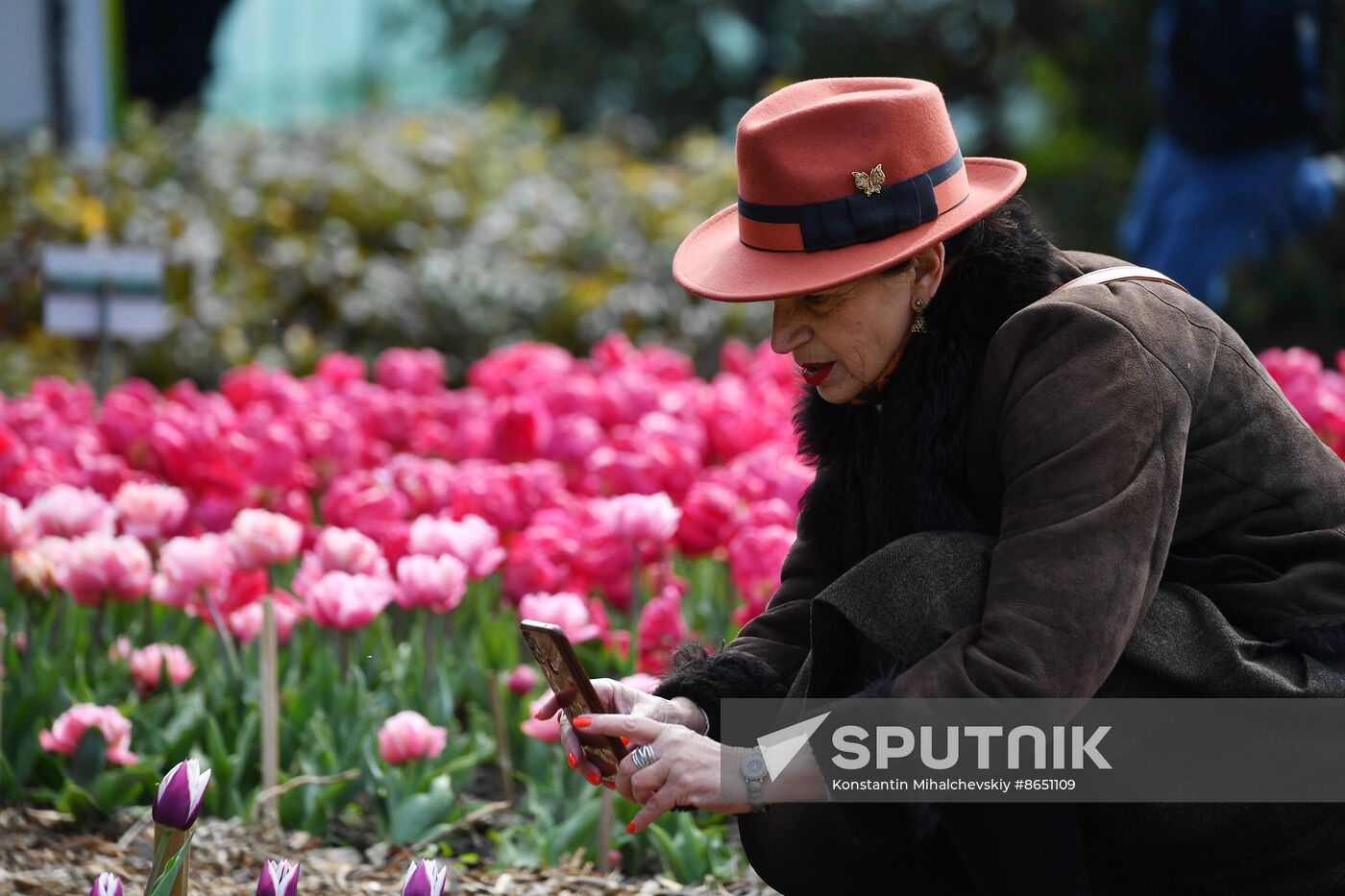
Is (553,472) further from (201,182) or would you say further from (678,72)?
(678,72)

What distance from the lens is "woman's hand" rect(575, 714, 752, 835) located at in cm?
172

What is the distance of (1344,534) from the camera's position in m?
1.85

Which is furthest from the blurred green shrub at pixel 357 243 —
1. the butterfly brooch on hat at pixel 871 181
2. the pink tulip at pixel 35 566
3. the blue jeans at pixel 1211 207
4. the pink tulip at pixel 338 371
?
the butterfly brooch on hat at pixel 871 181

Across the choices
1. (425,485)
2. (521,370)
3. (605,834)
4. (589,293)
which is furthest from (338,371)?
(589,293)

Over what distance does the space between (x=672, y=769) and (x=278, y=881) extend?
41 cm

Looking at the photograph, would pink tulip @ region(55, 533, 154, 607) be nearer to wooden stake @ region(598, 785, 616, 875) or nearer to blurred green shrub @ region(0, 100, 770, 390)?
wooden stake @ region(598, 785, 616, 875)

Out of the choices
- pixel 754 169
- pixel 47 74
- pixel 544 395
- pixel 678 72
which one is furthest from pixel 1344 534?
pixel 678 72

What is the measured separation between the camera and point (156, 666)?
109 inches

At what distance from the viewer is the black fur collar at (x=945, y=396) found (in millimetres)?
1835

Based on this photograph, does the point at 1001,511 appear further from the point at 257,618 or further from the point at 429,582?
the point at 257,618

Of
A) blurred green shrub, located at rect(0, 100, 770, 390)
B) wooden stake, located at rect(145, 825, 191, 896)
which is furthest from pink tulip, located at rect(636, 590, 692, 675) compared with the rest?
blurred green shrub, located at rect(0, 100, 770, 390)

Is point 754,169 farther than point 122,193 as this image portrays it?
No

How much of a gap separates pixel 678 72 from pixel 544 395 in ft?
39.7

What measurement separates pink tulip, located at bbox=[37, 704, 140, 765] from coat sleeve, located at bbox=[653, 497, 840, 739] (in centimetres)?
94
